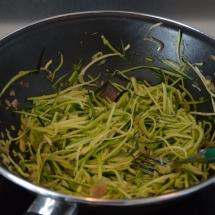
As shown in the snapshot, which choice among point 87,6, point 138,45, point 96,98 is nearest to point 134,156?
point 96,98

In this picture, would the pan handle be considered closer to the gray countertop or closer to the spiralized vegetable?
the spiralized vegetable

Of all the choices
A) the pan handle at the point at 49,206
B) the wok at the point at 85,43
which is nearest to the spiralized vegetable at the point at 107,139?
the wok at the point at 85,43

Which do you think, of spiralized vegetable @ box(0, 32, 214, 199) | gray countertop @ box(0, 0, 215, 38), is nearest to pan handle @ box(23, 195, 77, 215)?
spiralized vegetable @ box(0, 32, 214, 199)

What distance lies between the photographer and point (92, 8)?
1.08m

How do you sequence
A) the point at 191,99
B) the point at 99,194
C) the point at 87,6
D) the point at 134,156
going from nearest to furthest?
the point at 99,194
the point at 134,156
the point at 191,99
the point at 87,6

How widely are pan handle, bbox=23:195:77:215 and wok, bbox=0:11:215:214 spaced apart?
0.31 m

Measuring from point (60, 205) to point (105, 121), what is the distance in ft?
1.16

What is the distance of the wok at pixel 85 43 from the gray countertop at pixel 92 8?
6.5 inches

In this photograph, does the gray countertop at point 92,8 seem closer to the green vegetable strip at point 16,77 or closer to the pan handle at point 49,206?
the green vegetable strip at point 16,77

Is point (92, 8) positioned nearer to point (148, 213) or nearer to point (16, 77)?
point (16, 77)

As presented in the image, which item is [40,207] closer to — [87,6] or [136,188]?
[136,188]

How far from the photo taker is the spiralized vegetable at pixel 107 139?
76 centimetres

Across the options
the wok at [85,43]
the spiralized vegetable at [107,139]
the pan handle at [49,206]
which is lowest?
the pan handle at [49,206]

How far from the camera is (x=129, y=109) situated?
0.92 m
